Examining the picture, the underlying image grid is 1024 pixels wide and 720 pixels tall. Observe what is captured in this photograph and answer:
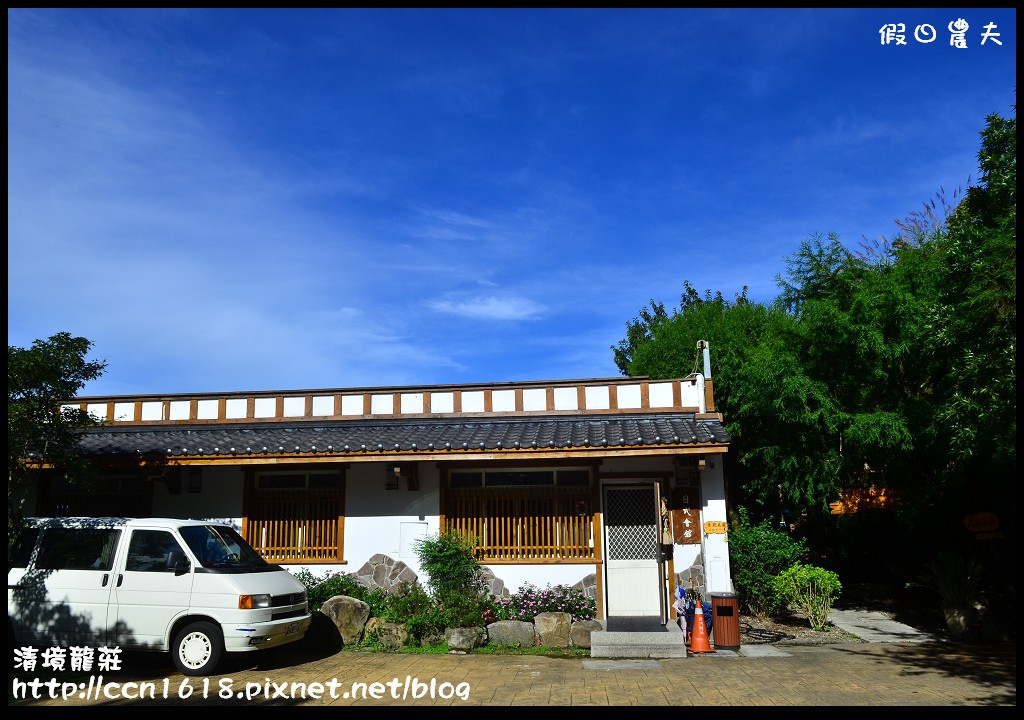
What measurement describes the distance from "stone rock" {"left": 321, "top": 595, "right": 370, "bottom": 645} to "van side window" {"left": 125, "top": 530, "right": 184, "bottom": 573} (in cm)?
277

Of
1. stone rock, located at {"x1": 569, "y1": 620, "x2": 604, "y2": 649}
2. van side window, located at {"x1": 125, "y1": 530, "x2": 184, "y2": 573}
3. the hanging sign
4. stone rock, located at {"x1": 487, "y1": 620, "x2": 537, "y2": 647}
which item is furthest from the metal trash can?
van side window, located at {"x1": 125, "y1": 530, "x2": 184, "y2": 573}

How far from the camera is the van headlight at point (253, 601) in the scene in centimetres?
910

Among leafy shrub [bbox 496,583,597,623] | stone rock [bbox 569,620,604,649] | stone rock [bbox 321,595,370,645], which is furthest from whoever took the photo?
leafy shrub [bbox 496,583,597,623]

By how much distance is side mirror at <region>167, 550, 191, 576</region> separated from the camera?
30.7ft

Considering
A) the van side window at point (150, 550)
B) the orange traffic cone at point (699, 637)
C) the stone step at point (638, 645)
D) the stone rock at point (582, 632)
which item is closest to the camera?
the van side window at point (150, 550)

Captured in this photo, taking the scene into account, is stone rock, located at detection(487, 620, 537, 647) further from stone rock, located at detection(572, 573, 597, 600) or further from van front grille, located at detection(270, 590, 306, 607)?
van front grille, located at detection(270, 590, 306, 607)

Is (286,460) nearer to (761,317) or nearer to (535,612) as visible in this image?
(535,612)

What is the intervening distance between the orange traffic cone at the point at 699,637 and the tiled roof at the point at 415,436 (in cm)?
247

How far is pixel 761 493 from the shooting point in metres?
16.4

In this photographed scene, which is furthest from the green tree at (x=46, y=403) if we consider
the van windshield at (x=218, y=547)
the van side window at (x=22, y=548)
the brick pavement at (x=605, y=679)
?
the brick pavement at (x=605, y=679)

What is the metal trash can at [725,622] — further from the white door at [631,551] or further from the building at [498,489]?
the white door at [631,551]

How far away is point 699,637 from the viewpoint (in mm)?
10711

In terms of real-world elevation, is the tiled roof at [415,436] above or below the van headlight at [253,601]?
above
